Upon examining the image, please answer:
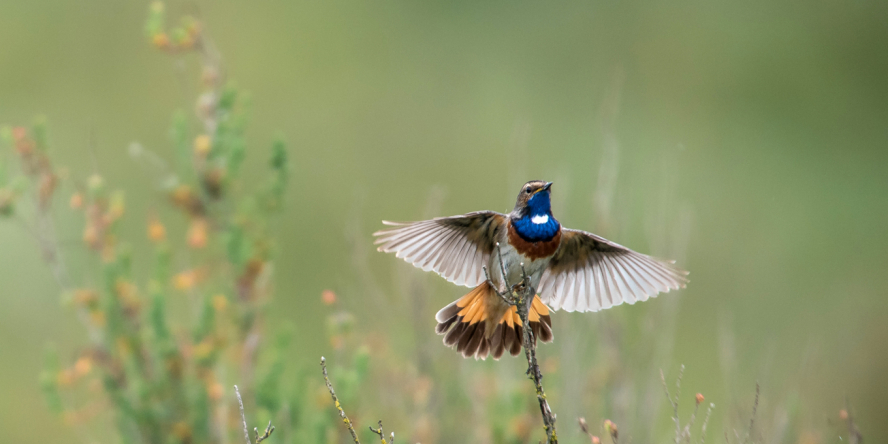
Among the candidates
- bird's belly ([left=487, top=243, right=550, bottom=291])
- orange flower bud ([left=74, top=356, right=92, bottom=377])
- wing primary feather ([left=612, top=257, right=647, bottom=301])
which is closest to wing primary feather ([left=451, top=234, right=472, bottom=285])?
bird's belly ([left=487, top=243, right=550, bottom=291])

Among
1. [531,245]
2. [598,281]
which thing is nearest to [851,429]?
[598,281]

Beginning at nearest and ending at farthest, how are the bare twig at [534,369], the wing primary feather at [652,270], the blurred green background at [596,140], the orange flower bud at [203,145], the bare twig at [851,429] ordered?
the bare twig at [534,369]
the bare twig at [851,429]
the wing primary feather at [652,270]
the orange flower bud at [203,145]
the blurred green background at [596,140]

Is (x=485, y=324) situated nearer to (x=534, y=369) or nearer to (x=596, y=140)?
(x=534, y=369)

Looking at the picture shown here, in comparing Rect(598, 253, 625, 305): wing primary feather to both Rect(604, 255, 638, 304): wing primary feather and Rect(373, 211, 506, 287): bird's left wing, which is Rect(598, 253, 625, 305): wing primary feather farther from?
Rect(373, 211, 506, 287): bird's left wing

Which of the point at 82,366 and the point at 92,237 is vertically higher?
the point at 92,237

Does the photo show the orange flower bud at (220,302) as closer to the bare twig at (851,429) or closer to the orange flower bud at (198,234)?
the orange flower bud at (198,234)

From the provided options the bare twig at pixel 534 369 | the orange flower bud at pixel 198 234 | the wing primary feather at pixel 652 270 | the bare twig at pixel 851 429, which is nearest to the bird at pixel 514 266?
the wing primary feather at pixel 652 270

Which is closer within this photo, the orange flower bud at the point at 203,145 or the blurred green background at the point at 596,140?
the orange flower bud at the point at 203,145
